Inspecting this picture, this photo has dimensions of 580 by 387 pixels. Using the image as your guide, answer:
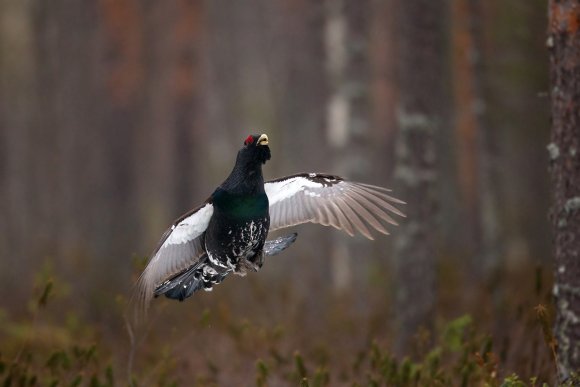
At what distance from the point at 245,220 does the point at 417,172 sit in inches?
86.9

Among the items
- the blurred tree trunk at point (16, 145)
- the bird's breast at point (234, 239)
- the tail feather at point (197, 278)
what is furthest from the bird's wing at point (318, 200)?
the blurred tree trunk at point (16, 145)

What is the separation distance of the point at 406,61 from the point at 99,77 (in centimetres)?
592

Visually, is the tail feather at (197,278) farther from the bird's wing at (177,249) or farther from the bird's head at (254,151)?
the bird's head at (254,151)

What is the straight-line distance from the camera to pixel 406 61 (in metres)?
6.59

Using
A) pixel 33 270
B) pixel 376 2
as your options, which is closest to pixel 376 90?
pixel 376 2

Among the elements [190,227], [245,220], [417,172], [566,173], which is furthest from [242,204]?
[417,172]

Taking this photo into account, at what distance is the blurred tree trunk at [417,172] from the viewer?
6.47 metres

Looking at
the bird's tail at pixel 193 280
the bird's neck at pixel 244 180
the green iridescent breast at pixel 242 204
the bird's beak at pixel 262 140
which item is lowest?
the bird's tail at pixel 193 280

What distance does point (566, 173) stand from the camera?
14.5 feet

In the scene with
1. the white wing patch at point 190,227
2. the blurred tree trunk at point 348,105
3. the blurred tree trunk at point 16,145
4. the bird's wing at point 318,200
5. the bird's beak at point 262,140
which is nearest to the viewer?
the bird's beak at point 262,140

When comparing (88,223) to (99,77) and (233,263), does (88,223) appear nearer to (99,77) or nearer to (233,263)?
(99,77)

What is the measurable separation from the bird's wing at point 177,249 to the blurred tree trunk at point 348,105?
4.92 meters

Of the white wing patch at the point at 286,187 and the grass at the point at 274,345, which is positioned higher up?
the white wing patch at the point at 286,187

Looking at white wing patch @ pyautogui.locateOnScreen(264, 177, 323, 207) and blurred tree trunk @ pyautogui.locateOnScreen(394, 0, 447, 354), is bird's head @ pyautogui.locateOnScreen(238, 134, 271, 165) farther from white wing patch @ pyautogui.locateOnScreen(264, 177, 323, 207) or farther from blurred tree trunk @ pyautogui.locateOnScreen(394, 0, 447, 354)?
blurred tree trunk @ pyautogui.locateOnScreen(394, 0, 447, 354)
